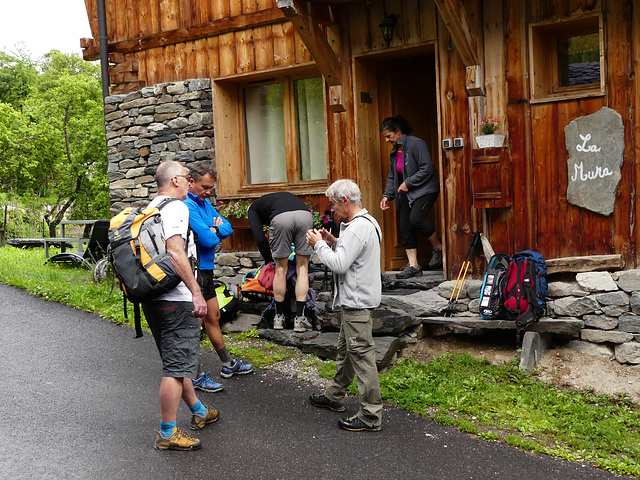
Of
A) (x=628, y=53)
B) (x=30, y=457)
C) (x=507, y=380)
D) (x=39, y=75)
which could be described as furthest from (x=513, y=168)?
(x=39, y=75)

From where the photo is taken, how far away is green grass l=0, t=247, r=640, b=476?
4633mm

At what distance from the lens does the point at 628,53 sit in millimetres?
6352

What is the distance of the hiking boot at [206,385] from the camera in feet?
18.8

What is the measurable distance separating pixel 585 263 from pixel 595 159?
105 cm

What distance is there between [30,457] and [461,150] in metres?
5.27

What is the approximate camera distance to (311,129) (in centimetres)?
907

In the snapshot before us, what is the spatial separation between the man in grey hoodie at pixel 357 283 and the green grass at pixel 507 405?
66cm

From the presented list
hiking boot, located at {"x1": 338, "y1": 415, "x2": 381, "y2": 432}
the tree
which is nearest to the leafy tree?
the tree

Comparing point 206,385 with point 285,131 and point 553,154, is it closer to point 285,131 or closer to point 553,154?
point 553,154

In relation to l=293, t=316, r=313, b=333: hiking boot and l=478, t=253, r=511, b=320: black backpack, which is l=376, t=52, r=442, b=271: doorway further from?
l=478, t=253, r=511, b=320: black backpack

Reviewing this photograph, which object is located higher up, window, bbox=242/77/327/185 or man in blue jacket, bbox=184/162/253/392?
window, bbox=242/77/327/185

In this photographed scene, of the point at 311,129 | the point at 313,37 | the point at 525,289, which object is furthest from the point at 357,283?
the point at 311,129

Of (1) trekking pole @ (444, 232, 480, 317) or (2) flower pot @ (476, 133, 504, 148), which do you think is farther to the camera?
(1) trekking pole @ (444, 232, 480, 317)

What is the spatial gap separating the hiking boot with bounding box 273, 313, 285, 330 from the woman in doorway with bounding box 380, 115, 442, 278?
1527mm
